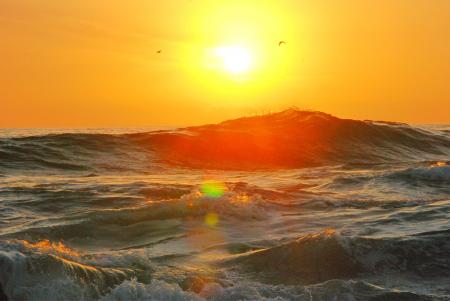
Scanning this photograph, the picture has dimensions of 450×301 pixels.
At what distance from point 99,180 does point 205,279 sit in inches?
442

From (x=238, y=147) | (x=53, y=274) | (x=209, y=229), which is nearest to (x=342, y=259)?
(x=209, y=229)

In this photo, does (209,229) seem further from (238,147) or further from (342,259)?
(238,147)

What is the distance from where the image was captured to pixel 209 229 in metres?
10.8

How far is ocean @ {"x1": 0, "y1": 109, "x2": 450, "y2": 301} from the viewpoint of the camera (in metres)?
6.74

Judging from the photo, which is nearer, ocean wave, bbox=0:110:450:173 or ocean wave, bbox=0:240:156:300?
ocean wave, bbox=0:240:156:300

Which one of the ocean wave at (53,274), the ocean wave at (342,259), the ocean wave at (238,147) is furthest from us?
the ocean wave at (238,147)

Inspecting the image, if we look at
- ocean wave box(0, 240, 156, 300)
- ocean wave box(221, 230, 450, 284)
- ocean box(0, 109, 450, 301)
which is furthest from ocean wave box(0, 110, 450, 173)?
ocean wave box(0, 240, 156, 300)

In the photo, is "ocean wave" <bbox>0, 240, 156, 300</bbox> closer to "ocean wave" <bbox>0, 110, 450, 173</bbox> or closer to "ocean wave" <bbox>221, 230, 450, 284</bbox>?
"ocean wave" <bbox>221, 230, 450, 284</bbox>

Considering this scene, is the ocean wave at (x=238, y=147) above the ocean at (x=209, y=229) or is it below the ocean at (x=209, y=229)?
above

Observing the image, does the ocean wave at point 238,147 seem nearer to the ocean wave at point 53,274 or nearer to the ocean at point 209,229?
the ocean at point 209,229

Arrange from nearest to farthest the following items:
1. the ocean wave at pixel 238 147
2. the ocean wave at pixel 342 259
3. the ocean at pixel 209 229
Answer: the ocean at pixel 209 229 → the ocean wave at pixel 342 259 → the ocean wave at pixel 238 147

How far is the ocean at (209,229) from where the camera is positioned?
674 centimetres

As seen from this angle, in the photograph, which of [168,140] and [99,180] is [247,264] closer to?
[99,180]

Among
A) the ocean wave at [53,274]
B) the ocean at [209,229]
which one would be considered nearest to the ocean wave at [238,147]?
Answer: the ocean at [209,229]
